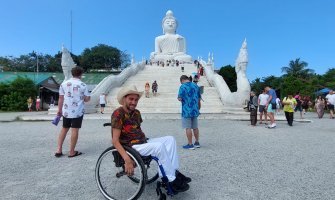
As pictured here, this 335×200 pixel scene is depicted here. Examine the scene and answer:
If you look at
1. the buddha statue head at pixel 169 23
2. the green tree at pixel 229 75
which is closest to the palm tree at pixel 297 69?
the green tree at pixel 229 75

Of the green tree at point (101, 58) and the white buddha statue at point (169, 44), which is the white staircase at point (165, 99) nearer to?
the white buddha statue at point (169, 44)

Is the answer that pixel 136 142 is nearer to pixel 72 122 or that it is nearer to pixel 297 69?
pixel 72 122

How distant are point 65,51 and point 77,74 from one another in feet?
32.4

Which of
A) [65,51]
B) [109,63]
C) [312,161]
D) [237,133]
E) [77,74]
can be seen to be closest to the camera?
[312,161]

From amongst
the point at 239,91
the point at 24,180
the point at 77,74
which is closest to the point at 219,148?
the point at 77,74

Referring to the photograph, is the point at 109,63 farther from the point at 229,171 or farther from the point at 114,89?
the point at 229,171

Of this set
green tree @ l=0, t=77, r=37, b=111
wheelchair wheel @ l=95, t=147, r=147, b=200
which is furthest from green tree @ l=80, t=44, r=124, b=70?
wheelchair wheel @ l=95, t=147, r=147, b=200

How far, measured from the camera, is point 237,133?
888cm

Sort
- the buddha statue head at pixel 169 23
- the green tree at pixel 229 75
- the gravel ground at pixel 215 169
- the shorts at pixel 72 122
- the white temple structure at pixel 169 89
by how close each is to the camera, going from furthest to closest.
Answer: the buddha statue head at pixel 169 23 < the green tree at pixel 229 75 < the white temple structure at pixel 169 89 < the shorts at pixel 72 122 < the gravel ground at pixel 215 169

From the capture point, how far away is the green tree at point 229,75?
4450 centimetres

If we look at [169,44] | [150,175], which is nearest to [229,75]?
[169,44]

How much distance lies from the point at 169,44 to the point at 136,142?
4124cm

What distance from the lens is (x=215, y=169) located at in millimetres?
4805

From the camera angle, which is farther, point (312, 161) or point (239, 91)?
point (239, 91)
